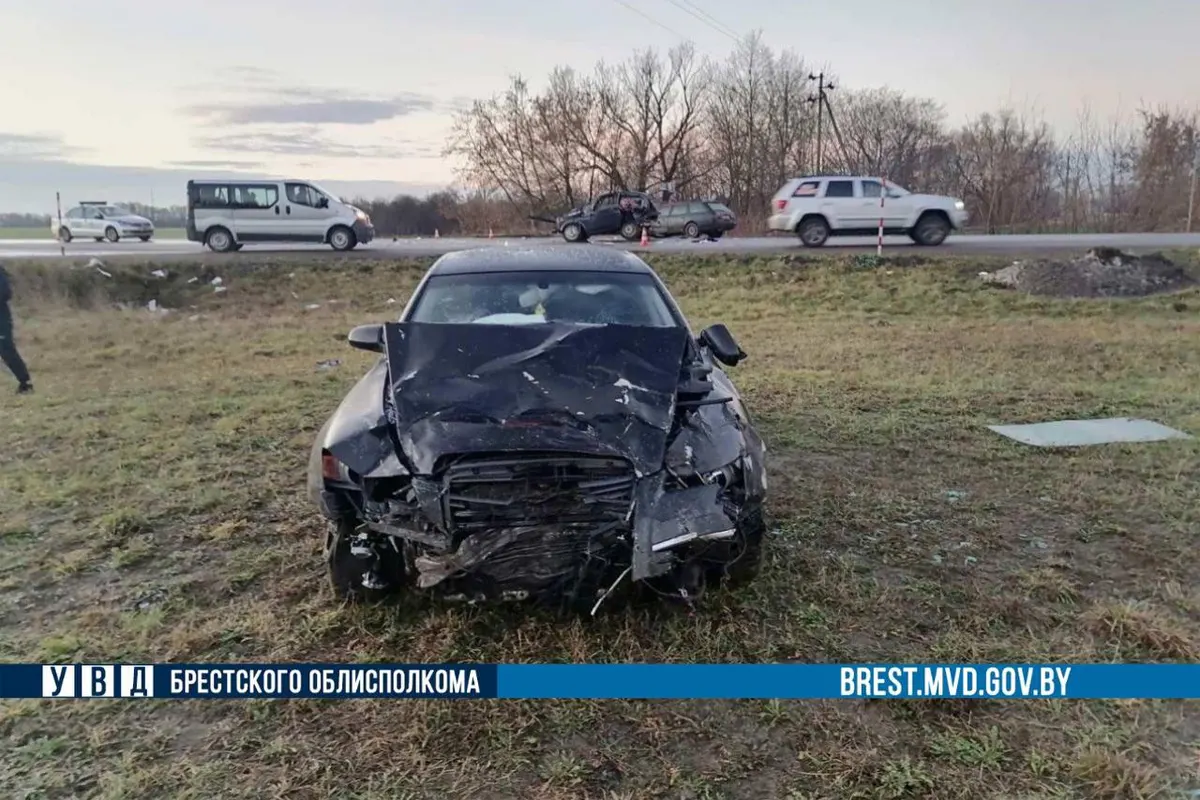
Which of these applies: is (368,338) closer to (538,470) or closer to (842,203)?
(538,470)

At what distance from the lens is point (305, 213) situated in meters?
17.0

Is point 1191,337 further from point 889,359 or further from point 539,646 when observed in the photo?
point 539,646

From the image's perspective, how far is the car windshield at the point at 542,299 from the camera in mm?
4242

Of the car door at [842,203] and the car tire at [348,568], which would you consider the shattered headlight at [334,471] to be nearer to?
the car tire at [348,568]

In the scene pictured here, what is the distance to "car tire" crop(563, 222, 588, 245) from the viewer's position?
67.4 feet

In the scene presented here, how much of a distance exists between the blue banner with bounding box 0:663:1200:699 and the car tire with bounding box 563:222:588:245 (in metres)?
18.5

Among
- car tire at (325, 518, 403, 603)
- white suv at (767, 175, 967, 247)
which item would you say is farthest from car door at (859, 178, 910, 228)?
car tire at (325, 518, 403, 603)

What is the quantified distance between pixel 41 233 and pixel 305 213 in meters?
18.1

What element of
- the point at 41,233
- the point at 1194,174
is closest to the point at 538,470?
the point at 41,233

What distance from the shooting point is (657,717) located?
2658 mm

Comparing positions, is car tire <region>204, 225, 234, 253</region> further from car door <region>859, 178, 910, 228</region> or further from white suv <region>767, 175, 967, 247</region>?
car door <region>859, 178, 910, 228</region>

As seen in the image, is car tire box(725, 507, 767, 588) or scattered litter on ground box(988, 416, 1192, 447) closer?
car tire box(725, 507, 767, 588)

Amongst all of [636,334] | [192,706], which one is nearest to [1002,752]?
[636,334]

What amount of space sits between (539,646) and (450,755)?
2.10 ft
